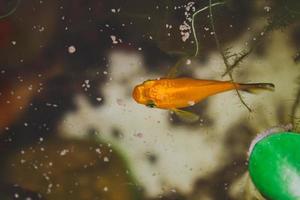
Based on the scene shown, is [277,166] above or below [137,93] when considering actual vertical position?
below

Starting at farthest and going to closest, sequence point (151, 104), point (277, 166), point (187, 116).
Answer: point (187, 116) < point (151, 104) < point (277, 166)

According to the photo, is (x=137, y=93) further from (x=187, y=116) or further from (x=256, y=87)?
(x=256, y=87)

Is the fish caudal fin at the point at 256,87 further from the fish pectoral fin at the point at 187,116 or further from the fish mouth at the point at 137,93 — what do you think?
the fish mouth at the point at 137,93

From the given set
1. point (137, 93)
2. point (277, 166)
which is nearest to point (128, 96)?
point (137, 93)

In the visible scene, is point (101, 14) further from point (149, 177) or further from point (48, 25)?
point (149, 177)

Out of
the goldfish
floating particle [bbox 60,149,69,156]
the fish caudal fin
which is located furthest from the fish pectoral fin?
floating particle [bbox 60,149,69,156]

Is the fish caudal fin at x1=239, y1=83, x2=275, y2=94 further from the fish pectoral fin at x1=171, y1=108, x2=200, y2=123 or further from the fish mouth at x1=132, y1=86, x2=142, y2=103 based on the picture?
the fish mouth at x1=132, y1=86, x2=142, y2=103
